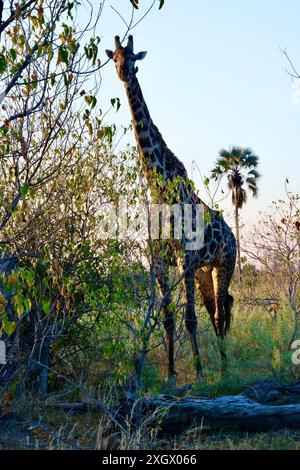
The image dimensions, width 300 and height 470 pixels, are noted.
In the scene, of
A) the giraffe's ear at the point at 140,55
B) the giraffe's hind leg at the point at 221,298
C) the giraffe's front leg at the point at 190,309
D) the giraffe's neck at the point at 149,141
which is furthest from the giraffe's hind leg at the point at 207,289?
the giraffe's ear at the point at 140,55

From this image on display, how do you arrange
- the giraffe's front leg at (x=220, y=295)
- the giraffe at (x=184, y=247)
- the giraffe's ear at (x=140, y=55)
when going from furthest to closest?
the giraffe's front leg at (x=220, y=295), the giraffe's ear at (x=140, y=55), the giraffe at (x=184, y=247)

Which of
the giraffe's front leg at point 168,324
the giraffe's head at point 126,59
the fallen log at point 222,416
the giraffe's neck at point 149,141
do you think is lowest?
the fallen log at point 222,416

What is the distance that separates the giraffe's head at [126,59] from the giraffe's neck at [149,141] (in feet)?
0.66

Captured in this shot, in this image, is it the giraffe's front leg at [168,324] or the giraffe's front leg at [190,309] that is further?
the giraffe's front leg at [190,309]

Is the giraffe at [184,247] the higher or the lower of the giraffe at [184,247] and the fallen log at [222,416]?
the higher

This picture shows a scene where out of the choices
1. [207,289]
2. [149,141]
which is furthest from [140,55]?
[207,289]

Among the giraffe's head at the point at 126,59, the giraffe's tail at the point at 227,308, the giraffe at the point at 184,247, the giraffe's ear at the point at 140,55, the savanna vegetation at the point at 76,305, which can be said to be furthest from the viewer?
the giraffe's tail at the point at 227,308

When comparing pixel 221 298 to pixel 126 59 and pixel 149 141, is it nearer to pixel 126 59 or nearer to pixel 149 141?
pixel 149 141

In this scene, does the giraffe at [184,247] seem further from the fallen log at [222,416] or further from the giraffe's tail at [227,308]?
the fallen log at [222,416]

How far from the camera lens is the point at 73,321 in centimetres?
768

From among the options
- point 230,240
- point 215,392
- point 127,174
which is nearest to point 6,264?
point 127,174

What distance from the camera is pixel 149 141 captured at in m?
9.69

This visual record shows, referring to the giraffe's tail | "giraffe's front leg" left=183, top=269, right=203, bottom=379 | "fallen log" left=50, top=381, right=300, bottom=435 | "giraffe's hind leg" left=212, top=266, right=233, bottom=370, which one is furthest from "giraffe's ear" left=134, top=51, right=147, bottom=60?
"fallen log" left=50, top=381, right=300, bottom=435

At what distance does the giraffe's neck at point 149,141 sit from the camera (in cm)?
950
